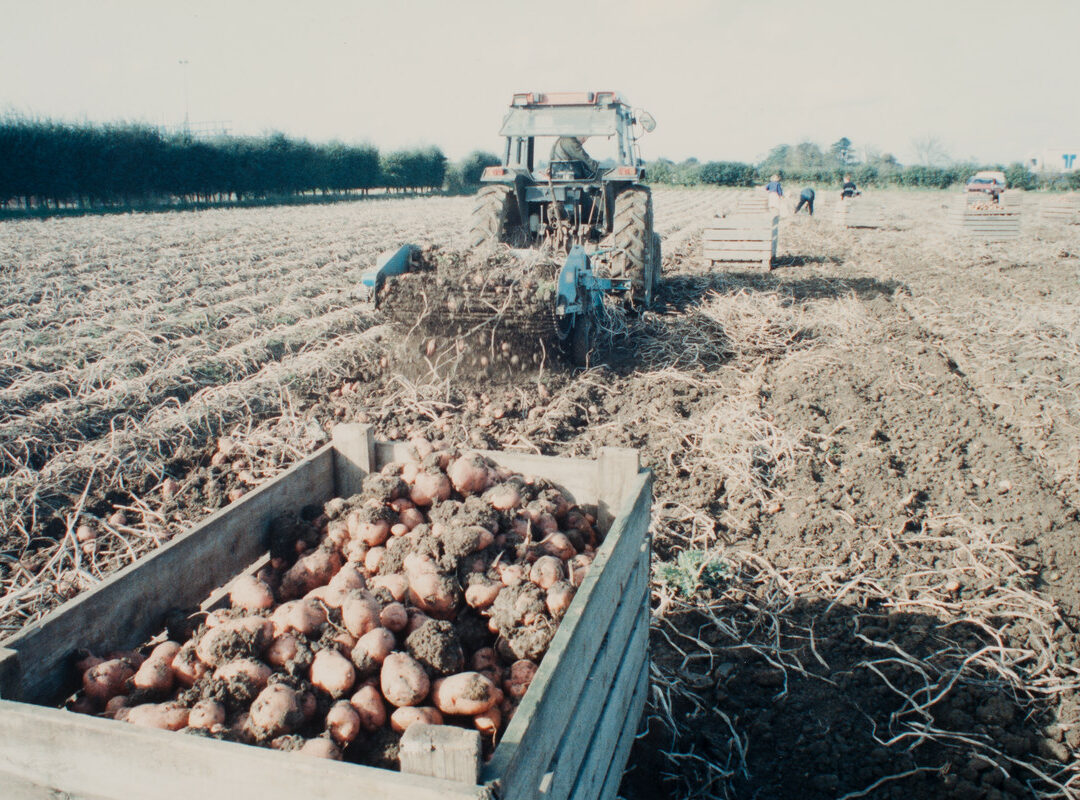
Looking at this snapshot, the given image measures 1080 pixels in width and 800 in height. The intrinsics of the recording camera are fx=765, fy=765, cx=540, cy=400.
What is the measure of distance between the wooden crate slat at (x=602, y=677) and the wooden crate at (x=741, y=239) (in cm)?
1179

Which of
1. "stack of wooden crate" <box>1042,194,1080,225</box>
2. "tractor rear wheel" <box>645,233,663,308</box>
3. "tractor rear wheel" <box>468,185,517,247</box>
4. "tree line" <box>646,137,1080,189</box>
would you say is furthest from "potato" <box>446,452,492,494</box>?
"tree line" <box>646,137,1080,189</box>

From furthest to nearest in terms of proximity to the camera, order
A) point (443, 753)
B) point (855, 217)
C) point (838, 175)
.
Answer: point (838, 175) < point (855, 217) < point (443, 753)

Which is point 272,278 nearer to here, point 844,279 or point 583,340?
point 583,340

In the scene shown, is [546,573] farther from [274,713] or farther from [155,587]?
[155,587]

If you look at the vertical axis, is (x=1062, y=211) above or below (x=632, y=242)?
above

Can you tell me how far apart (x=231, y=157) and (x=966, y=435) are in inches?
1540

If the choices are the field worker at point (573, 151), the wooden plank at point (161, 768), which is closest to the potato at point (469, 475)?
the wooden plank at point (161, 768)

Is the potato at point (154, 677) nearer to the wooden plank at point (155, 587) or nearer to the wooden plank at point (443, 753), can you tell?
the wooden plank at point (155, 587)

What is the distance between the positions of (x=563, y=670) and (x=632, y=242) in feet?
22.8

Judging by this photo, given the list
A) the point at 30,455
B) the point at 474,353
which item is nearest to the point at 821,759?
the point at 474,353

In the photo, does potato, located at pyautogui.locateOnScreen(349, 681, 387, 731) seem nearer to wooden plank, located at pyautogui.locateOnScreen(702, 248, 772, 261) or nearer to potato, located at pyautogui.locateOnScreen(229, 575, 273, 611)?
potato, located at pyautogui.locateOnScreen(229, 575, 273, 611)

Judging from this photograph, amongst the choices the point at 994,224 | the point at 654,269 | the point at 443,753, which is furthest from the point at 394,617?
the point at 994,224

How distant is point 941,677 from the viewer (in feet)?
10.4

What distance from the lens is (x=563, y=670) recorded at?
68.0 inches
